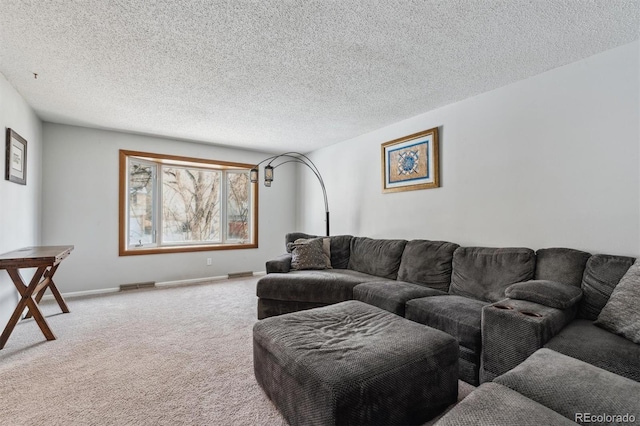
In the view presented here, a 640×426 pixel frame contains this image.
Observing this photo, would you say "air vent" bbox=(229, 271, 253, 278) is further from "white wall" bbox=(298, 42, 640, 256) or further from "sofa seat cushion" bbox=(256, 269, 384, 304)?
"white wall" bbox=(298, 42, 640, 256)

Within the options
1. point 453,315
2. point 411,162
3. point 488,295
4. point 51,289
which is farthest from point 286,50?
point 51,289

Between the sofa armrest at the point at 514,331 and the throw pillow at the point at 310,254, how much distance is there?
2.18m

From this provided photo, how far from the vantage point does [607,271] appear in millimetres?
1903

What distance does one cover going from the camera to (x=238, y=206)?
18.0 ft

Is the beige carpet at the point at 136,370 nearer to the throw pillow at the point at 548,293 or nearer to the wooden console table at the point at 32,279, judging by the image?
the wooden console table at the point at 32,279

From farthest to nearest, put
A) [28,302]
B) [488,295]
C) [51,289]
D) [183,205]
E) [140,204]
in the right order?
[183,205]
[140,204]
[51,289]
[28,302]
[488,295]

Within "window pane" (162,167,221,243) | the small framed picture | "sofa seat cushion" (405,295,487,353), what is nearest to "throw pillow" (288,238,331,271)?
"sofa seat cushion" (405,295,487,353)

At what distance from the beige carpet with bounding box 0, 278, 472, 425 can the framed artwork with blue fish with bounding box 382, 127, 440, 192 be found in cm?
215

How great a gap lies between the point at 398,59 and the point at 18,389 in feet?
11.3

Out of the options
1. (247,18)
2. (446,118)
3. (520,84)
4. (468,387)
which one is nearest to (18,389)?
(247,18)

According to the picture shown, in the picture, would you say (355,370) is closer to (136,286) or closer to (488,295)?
(488,295)

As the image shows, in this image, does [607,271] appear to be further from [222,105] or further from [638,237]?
A: [222,105]

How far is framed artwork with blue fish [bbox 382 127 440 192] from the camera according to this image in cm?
331

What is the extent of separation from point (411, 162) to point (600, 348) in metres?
2.48
